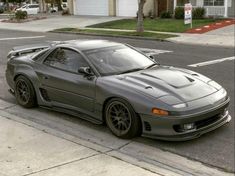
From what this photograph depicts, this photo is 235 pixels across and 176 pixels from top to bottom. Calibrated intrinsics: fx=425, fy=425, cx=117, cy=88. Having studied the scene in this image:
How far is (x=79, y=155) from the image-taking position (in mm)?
5254

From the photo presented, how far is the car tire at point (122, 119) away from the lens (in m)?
5.80

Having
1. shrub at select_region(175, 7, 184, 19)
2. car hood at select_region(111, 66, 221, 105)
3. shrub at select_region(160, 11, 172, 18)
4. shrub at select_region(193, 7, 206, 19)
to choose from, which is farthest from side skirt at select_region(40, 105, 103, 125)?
shrub at select_region(160, 11, 172, 18)

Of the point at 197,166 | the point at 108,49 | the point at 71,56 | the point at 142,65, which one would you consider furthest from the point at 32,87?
the point at 197,166

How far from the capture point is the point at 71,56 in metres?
6.93

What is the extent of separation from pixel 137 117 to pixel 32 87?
2431mm

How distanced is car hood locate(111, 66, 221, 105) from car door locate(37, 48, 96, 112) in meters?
0.57

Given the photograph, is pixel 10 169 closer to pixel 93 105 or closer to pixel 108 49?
pixel 93 105

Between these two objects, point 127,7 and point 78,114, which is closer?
point 78,114

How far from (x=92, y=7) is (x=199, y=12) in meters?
12.7

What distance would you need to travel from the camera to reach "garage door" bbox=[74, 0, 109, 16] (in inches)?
1502

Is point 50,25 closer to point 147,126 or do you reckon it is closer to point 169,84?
point 169,84

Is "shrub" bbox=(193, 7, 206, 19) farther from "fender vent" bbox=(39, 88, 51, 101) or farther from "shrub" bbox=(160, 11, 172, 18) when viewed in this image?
"fender vent" bbox=(39, 88, 51, 101)

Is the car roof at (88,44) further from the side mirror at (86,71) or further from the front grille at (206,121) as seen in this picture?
the front grille at (206,121)

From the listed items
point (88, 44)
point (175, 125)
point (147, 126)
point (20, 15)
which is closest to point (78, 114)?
point (88, 44)
